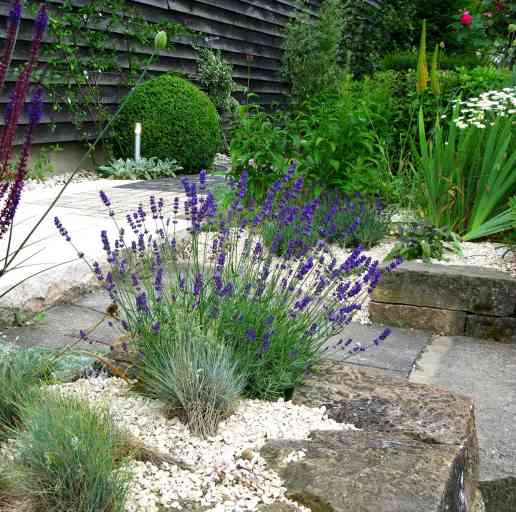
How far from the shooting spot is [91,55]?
27.0 feet

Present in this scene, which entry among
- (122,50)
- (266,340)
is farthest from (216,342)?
(122,50)

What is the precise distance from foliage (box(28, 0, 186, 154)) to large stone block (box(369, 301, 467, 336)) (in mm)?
5318

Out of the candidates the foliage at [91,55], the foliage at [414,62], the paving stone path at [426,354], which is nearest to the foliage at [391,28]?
the foliage at [414,62]

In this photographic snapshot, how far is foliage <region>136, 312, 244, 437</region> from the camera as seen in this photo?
193 cm

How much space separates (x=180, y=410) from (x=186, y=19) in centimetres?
868

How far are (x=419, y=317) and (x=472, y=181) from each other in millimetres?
1426

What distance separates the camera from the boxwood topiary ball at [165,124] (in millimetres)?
8336

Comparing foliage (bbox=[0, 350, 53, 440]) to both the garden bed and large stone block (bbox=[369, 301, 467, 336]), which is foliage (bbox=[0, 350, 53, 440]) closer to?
the garden bed

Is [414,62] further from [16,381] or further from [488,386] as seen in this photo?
[16,381]

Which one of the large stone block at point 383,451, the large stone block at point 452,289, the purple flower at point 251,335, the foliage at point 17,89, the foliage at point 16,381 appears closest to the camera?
the foliage at point 17,89

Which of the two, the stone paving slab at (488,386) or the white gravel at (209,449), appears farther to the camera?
the stone paving slab at (488,386)

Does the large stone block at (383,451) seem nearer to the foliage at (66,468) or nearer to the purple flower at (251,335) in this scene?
the purple flower at (251,335)

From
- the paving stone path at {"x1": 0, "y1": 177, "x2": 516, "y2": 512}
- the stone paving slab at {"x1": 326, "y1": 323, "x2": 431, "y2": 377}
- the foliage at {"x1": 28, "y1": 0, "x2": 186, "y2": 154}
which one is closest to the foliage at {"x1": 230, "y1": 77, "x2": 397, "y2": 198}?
the paving stone path at {"x1": 0, "y1": 177, "x2": 516, "y2": 512}

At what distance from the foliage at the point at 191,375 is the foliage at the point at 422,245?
207 centimetres
